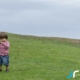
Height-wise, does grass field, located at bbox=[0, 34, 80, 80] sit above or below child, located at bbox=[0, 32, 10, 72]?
below

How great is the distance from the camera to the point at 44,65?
55.3 feet

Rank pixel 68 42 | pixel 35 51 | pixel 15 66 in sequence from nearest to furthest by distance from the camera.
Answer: pixel 15 66
pixel 35 51
pixel 68 42

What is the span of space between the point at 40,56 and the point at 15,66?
4378 millimetres

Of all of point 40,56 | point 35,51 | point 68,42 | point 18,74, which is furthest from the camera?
point 68,42

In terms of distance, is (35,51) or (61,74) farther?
(35,51)

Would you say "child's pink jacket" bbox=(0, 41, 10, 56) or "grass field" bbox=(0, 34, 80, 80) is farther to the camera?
"child's pink jacket" bbox=(0, 41, 10, 56)

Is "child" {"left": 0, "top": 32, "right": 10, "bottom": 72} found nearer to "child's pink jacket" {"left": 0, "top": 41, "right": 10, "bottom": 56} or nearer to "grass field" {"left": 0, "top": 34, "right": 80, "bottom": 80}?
"child's pink jacket" {"left": 0, "top": 41, "right": 10, "bottom": 56}

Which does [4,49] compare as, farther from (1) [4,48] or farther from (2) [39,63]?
(2) [39,63]

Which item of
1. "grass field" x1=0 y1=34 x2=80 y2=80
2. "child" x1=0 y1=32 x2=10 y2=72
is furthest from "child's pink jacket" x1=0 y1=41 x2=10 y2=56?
"grass field" x1=0 y1=34 x2=80 y2=80

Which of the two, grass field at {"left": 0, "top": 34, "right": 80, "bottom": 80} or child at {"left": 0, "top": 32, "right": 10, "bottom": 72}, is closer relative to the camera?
grass field at {"left": 0, "top": 34, "right": 80, "bottom": 80}

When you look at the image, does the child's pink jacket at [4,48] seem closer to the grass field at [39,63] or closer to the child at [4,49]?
the child at [4,49]

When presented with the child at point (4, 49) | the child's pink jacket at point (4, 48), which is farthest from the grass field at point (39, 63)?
the child's pink jacket at point (4, 48)

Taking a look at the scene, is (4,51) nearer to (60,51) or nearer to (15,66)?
(15,66)

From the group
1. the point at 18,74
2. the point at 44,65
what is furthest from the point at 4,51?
the point at 44,65
